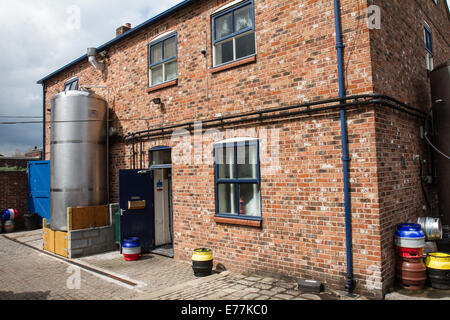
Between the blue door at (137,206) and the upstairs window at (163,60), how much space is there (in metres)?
2.58

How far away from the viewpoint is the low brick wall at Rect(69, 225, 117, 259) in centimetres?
844

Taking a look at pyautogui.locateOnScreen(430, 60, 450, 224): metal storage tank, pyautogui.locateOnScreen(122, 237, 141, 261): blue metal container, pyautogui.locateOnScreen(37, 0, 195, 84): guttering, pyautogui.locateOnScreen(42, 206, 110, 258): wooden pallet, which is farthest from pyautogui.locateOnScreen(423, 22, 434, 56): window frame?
pyautogui.locateOnScreen(42, 206, 110, 258): wooden pallet

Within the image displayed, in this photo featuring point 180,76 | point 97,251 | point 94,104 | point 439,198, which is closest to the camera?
point 439,198

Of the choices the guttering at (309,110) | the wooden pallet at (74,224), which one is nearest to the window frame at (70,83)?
the wooden pallet at (74,224)

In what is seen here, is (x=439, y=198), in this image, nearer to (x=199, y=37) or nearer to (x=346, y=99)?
(x=346, y=99)

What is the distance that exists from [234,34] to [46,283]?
6346mm

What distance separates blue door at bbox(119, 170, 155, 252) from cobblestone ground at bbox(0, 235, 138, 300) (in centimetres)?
166

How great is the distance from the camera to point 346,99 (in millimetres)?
5277

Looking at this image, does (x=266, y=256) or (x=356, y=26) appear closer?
(x=356, y=26)

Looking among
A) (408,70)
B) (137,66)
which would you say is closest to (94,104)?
(137,66)

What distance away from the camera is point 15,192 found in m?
13.6

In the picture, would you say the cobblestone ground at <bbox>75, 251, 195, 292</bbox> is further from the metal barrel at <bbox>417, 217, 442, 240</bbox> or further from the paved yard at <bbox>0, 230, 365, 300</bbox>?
the metal barrel at <bbox>417, 217, 442, 240</bbox>

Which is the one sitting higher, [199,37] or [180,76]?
[199,37]

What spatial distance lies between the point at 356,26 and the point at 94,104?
7.37 metres
